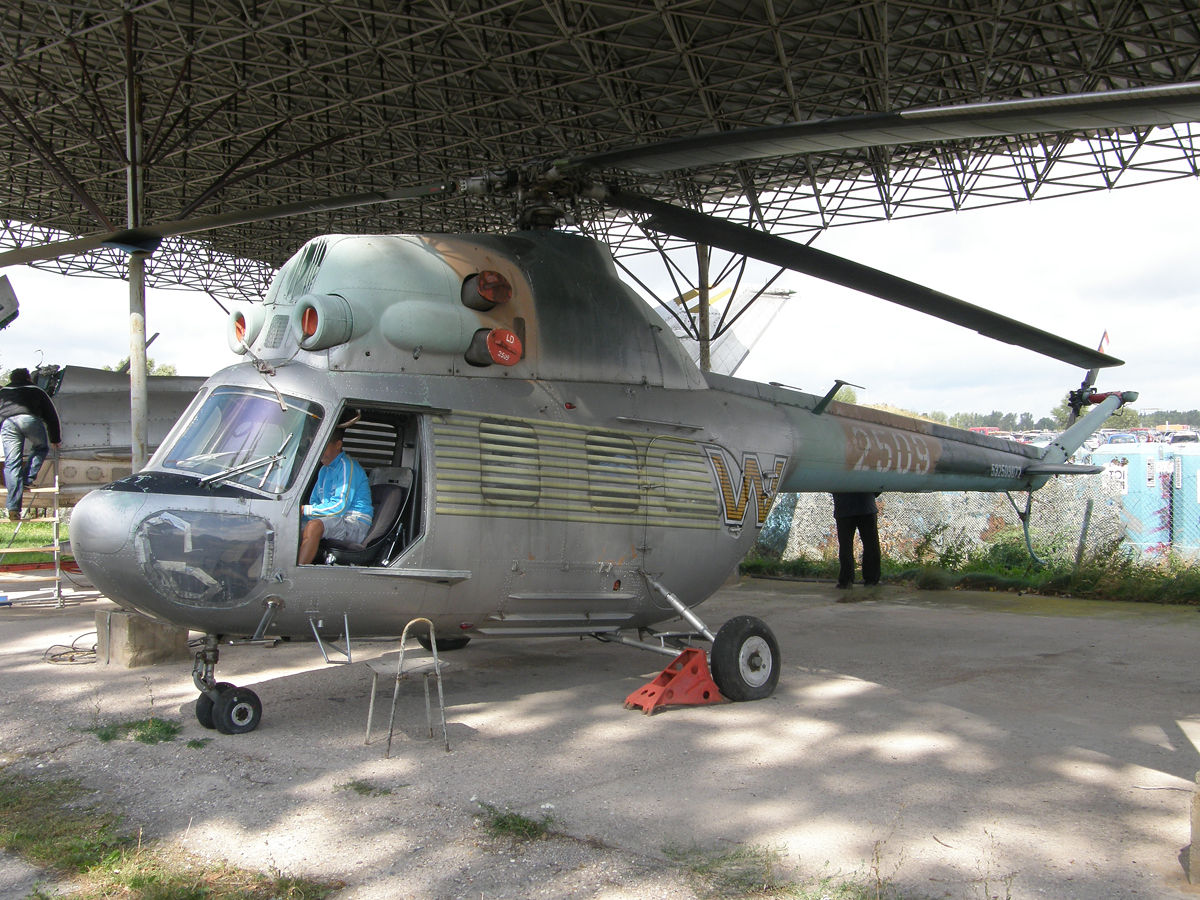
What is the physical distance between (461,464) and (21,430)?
735cm

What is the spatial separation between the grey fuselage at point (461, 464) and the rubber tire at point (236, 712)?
0.59 metres

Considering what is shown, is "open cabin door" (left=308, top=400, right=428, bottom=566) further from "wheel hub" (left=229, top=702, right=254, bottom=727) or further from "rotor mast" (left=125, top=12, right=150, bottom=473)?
"rotor mast" (left=125, top=12, right=150, bottom=473)

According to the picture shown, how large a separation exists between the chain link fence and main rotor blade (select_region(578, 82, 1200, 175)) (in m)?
10.1

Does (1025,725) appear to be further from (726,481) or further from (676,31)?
(676,31)

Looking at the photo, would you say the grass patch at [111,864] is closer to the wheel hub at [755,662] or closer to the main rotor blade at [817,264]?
the wheel hub at [755,662]

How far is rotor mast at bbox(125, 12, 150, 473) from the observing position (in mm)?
8852

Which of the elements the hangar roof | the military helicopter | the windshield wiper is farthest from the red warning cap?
the hangar roof

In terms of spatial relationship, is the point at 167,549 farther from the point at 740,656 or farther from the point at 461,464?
the point at 740,656

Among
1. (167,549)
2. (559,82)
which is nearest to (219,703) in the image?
(167,549)

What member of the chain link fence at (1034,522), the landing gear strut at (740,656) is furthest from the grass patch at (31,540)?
the chain link fence at (1034,522)

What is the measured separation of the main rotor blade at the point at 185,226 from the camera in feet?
25.0

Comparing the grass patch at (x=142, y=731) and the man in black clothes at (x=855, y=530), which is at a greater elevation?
the man in black clothes at (x=855, y=530)

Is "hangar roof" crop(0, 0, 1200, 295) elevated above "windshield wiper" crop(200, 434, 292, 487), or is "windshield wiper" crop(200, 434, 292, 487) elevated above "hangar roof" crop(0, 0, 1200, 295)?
"hangar roof" crop(0, 0, 1200, 295)

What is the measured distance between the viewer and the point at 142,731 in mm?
5668
